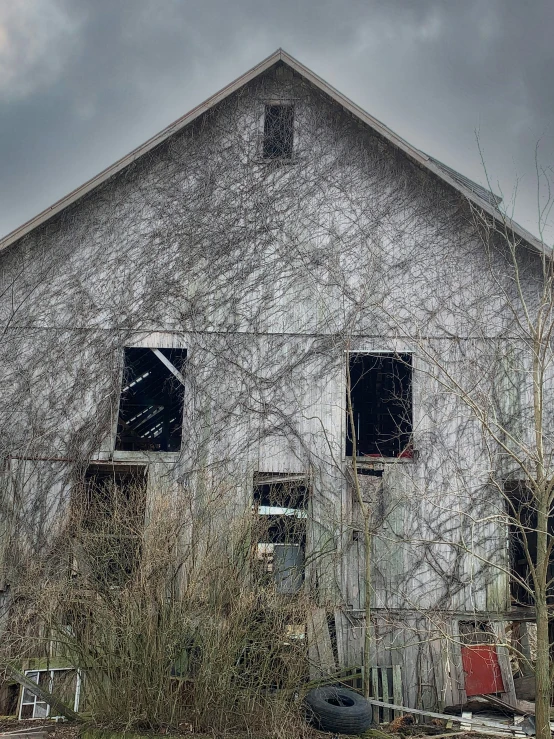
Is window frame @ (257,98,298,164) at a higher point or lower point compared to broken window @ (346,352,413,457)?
higher

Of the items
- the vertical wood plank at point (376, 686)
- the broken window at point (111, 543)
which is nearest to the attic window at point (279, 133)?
the broken window at point (111, 543)

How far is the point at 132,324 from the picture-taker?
41.6 feet

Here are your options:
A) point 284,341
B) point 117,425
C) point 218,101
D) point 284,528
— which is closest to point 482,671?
point 284,528

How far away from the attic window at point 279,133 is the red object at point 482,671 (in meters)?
8.75

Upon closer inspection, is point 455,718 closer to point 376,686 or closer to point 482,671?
point 482,671

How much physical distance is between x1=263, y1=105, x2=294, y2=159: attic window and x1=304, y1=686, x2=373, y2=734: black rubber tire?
902cm

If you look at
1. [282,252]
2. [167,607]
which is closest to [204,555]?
[167,607]

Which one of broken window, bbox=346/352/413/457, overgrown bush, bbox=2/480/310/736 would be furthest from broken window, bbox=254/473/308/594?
broken window, bbox=346/352/413/457

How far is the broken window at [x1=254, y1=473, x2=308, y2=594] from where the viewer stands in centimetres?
924

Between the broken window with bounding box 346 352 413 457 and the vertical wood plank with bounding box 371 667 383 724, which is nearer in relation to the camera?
the vertical wood plank with bounding box 371 667 383 724

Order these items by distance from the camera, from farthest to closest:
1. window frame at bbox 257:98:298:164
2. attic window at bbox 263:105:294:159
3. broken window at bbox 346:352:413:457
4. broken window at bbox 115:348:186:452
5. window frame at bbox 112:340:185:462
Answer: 1. broken window at bbox 346:352:413:457
2. broken window at bbox 115:348:186:452
3. attic window at bbox 263:105:294:159
4. window frame at bbox 257:98:298:164
5. window frame at bbox 112:340:185:462

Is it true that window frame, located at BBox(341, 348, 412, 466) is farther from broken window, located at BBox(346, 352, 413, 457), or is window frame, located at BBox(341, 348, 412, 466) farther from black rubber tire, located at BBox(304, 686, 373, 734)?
black rubber tire, located at BBox(304, 686, 373, 734)

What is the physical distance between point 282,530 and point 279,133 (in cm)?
714

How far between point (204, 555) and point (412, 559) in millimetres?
3986
